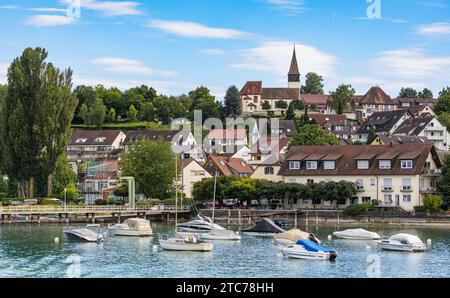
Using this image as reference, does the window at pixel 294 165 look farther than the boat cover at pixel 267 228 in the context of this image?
Yes

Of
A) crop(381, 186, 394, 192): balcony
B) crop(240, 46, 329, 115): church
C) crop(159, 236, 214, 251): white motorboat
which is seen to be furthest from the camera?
crop(240, 46, 329, 115): church

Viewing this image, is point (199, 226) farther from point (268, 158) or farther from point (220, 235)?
point (268, 158)

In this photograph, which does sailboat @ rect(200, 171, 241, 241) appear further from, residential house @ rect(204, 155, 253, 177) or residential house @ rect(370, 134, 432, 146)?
residential house @ rect(370, 134, 432, 146)

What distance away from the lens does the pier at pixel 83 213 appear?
240 feet

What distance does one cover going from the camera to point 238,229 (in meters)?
69.2

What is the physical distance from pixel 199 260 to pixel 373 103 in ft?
443

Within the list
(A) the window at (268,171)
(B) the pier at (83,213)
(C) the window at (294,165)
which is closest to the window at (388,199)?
(C) the window at (294,165)

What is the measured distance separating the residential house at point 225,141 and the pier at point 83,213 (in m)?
51.5

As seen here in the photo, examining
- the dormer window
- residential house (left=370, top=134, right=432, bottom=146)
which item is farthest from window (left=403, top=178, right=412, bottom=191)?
the dormer window

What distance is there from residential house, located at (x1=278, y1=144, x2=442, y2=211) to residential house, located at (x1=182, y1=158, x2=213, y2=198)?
1371 centimetres

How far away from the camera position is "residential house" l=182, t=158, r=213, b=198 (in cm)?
9356

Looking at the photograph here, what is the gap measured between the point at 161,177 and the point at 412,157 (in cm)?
2647

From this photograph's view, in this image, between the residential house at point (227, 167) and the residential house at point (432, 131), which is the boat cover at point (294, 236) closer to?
the residential house at point (227, 167)

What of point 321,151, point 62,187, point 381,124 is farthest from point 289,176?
point 381,124
